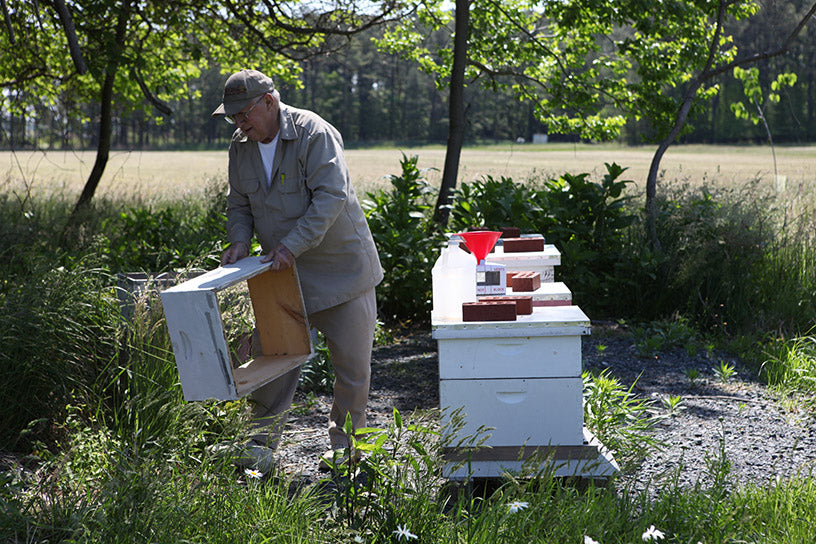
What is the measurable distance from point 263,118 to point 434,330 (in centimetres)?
120

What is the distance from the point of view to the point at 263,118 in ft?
11.1

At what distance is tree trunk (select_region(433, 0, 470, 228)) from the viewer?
773cm

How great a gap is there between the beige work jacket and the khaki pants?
114mm

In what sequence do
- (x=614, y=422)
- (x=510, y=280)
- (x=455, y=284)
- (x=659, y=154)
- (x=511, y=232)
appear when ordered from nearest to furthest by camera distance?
(x=455, y=284) → (x=614, y=422) → (x=510, y=280) → (x=511, y=232) → (x=659, y=154)

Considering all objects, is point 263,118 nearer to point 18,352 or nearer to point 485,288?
point 485,288

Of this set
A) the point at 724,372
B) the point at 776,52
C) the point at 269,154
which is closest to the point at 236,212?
the point at 269,154

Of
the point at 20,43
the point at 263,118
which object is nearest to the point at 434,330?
the point at 263,118

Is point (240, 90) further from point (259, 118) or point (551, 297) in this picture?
point (551, 297)

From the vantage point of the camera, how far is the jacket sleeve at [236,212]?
3.63 m

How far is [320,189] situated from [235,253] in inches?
19.6

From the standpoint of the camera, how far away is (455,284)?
3.59m

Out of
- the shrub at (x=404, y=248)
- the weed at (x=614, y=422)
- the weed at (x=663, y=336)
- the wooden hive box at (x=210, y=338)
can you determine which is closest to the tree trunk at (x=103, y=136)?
the shrub at (x=404, y=248)

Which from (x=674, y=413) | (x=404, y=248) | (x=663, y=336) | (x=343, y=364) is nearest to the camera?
(x=343, y=364)

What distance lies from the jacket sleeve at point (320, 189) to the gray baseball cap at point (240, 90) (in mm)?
316
